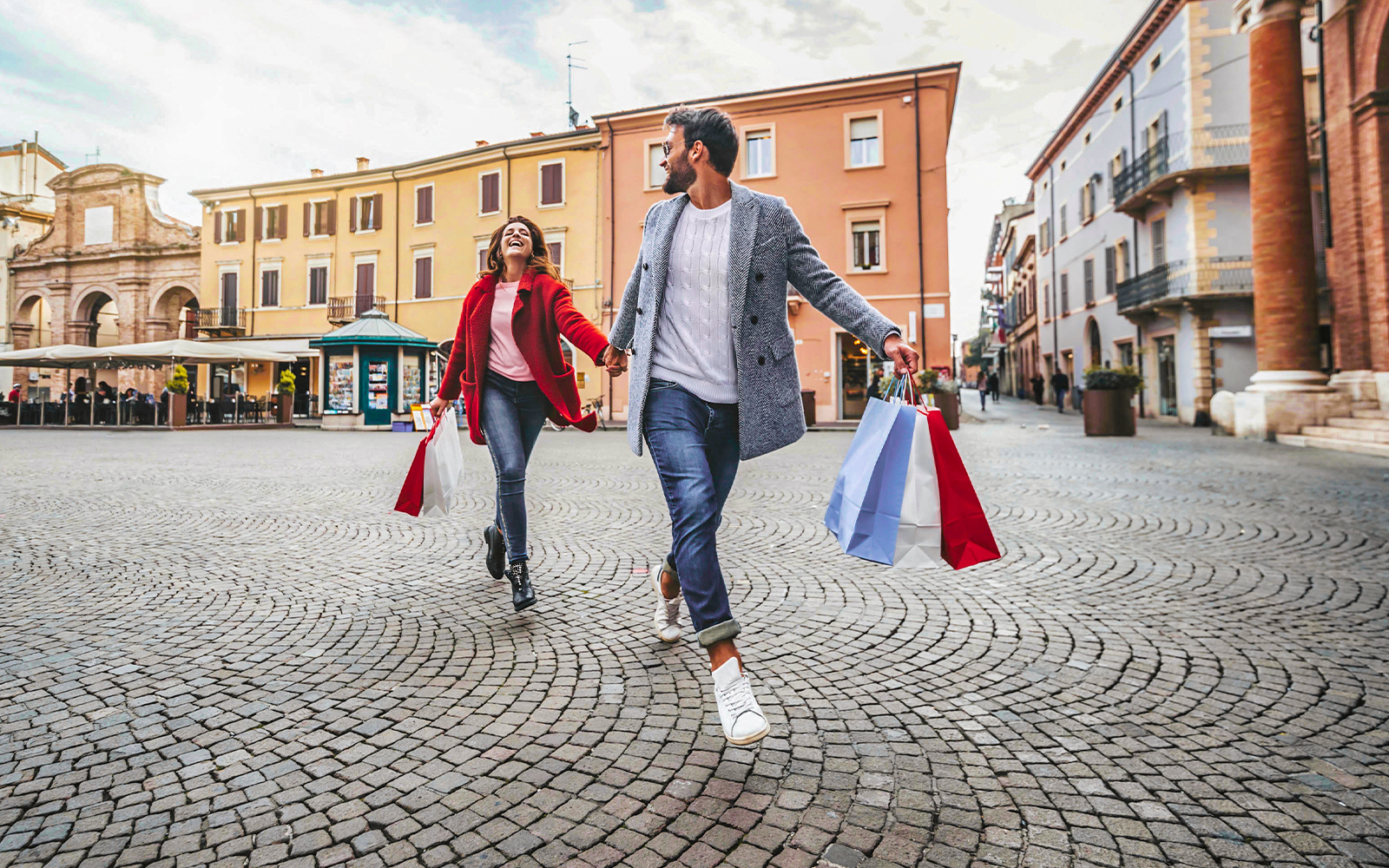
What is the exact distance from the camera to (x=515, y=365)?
12.2 ft

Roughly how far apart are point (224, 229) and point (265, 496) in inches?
1287

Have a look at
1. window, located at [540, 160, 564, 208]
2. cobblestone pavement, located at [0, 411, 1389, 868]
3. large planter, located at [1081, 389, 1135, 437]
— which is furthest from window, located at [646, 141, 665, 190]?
cobblestone pavement, located at [0, 411, 1389, 868]

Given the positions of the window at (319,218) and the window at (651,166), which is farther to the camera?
the window at (319,218)

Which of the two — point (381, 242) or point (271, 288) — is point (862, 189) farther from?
point (271, 288)

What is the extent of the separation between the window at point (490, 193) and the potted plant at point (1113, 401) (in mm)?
21697

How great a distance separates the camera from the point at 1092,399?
1580 centimetres

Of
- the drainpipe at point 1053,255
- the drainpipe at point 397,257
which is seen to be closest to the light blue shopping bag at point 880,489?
the drainpipe at point 397,257

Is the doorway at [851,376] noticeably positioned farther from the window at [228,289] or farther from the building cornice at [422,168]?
the window at [228,289]

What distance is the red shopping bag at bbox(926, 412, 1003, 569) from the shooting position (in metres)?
2.36

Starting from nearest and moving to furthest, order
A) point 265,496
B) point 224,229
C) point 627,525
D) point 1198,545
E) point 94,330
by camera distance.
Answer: point 1198,545, point 627,525, point 265,496, point 224,229, point 94,330

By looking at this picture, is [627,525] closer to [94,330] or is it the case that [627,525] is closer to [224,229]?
[224,229]

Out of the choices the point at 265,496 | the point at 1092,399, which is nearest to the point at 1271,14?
the point at 1092,399

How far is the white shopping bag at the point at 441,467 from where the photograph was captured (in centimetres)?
402

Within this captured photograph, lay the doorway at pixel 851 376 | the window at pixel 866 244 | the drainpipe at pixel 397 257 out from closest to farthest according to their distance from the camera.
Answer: the doorway at pixel 851 376 < the window at pixel 866 244 < the drainpipe at pixel 397 257
